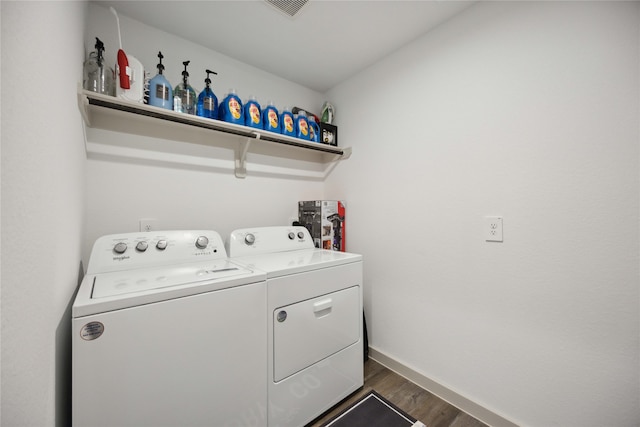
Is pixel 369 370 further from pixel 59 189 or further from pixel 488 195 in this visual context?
pixel 59 189

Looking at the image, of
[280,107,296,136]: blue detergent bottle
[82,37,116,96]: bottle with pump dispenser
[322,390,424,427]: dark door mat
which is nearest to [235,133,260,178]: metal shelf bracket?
[280,107,296,136]: blue detergent bottle

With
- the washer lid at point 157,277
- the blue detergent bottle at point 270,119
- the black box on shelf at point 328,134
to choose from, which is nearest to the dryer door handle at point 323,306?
the washer lid at point 157,277

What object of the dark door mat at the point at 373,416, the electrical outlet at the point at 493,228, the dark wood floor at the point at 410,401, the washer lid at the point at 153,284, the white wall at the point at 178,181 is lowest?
the dark wood floor at the point at 410,401

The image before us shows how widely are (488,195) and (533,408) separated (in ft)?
3.53

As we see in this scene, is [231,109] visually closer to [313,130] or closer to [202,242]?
[313,130]

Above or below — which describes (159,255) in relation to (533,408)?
above

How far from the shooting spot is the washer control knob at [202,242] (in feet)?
4.60

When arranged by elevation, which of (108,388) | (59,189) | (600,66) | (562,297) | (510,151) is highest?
(600,66)

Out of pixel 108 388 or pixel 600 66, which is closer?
pixel 108 388

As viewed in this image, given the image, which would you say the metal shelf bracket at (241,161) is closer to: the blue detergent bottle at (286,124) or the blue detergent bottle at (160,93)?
the blue detergent bottle at (286,124)

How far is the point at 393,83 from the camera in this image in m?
1.82

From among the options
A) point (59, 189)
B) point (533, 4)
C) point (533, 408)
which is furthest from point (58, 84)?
point (533, 408)

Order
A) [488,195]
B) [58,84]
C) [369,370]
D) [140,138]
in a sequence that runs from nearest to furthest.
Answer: [58,84] → [488,195] → [140,138] → [369,370]

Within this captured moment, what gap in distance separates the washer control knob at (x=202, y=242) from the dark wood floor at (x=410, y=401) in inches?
46.0
